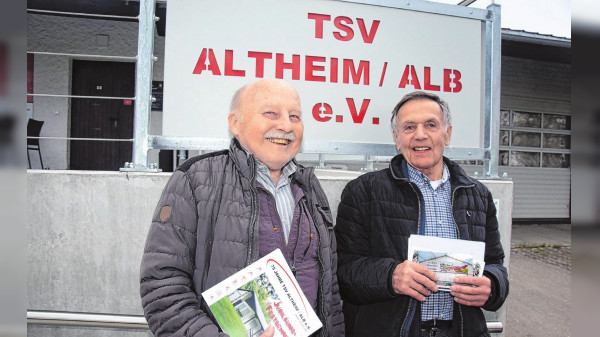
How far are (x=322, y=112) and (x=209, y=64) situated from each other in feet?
2.30

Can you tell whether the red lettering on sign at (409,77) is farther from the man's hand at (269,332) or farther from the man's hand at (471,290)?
the man's hand at (269,332)

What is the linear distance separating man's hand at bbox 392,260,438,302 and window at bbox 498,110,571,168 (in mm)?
9380

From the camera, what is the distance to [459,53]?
8.20 feet

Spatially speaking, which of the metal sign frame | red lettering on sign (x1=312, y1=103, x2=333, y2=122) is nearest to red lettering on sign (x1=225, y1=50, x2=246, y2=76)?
the metal sign frame

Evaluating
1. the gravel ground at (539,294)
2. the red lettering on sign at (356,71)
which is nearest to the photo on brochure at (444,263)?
→ the red lettering on sign at (356,71)

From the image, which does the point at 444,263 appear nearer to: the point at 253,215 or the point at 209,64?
the point at 253,215

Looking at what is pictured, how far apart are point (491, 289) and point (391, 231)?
0.50m

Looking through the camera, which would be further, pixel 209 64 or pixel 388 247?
pixel 209 64

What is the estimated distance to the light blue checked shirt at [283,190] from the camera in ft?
4.89

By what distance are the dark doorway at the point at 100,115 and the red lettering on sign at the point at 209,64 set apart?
238 inches

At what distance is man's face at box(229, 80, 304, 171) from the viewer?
1.52 m

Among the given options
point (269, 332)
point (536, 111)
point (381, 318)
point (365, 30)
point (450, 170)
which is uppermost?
point (536, 111)

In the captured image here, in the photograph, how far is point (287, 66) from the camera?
2.27 meters

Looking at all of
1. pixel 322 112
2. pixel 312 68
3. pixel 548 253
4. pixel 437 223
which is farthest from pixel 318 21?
pixel 548 253
